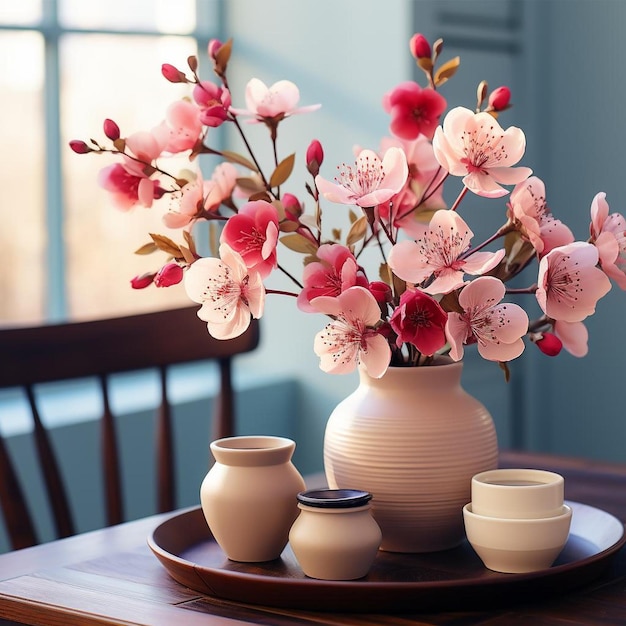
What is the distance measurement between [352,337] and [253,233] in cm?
12

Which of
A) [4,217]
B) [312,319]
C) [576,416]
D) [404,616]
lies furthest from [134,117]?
[404,616]

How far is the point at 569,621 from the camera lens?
0.89 meters

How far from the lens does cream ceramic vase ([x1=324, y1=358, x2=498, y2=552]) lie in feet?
3.40

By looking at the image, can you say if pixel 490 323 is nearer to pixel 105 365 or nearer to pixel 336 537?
pixel 336 537

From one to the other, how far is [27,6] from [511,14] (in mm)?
1260

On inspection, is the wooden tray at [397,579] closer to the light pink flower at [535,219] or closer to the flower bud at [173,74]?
the light pink flower at [535,219]

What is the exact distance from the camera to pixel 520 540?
96cm

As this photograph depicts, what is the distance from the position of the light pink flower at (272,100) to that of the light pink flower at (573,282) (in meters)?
0.28

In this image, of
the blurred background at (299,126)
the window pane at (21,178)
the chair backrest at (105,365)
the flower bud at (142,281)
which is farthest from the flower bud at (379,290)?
the window pane at (21,178)

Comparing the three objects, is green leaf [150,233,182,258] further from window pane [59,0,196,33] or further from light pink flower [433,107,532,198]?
window pane [59,0,196,33]

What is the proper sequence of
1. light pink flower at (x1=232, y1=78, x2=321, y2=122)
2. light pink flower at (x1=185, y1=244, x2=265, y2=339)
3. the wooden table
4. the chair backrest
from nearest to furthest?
the wooden table, light pink flower at (x1=185, y1=244, x2=265, y2=339), light pink flower at (x1=232, y1=78, x2=321, y2=122), the chair backrest

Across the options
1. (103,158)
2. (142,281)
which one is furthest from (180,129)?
(103,158)

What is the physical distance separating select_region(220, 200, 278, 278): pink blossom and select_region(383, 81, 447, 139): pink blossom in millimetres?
188

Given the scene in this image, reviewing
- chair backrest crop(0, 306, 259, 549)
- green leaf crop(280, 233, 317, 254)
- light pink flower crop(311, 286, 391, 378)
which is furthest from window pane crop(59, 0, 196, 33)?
light pink flower crop(311, 286, 391, 378)
